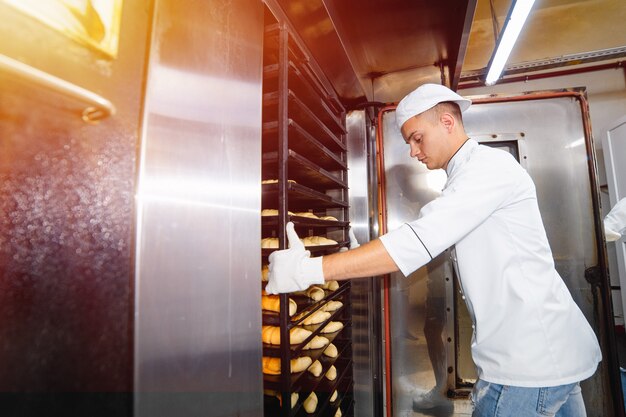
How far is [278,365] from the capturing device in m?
1.33

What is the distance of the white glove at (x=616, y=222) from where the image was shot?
255 centimetres

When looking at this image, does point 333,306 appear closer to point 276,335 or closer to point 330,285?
point 330,285

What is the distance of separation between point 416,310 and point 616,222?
1.92 m

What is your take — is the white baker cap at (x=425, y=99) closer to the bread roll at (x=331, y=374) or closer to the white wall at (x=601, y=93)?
the bread roll at (x=331, y=374)

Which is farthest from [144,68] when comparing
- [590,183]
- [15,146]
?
[590,183]

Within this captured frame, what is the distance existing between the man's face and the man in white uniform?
20 centimetres

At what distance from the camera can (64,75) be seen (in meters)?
0.54

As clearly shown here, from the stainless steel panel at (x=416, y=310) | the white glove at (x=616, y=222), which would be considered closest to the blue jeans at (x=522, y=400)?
the stainless steel panel at (x=416, y=310)

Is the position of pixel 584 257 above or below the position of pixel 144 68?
below

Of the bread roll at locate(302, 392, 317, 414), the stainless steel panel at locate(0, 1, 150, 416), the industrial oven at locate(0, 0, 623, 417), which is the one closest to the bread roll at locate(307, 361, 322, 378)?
the industrial oven at locate(0, 0, 623, 417)

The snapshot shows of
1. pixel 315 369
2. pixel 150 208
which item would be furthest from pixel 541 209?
pixel 150 208

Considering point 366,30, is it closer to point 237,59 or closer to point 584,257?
point 237,59

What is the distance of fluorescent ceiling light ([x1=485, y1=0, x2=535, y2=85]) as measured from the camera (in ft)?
5.30

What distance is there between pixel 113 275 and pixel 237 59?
0.73 metres
